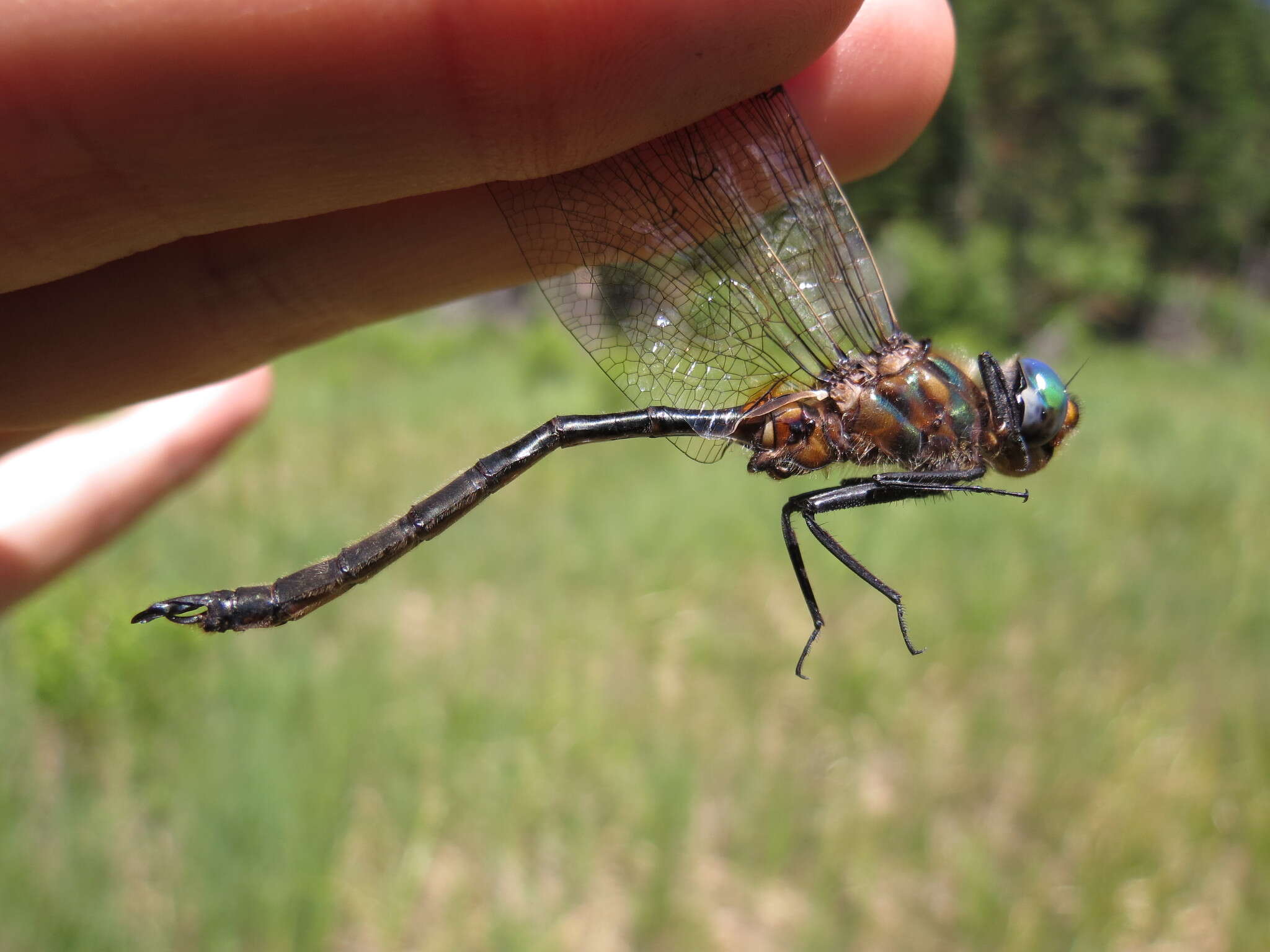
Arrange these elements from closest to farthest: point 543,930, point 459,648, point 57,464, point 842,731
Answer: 1. point 57,464
2. point 543,930
3. point 842,731
4. point 459,648

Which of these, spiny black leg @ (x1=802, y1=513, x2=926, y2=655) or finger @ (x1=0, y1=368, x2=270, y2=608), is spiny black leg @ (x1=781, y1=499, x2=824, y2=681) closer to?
spiny black leg @ (x1=802, y1=513, x2=926, y2=655)

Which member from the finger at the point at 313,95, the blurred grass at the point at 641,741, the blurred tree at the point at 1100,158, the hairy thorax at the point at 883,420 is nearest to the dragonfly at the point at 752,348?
the hairy thorax at the point at 883,420

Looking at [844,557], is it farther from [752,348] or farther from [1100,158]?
[1100,158]

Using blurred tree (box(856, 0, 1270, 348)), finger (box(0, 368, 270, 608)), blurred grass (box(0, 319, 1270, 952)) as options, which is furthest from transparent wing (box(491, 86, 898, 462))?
blurred tree (box(856, 0, 1270, 348))

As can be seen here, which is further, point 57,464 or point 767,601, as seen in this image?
point 767,601

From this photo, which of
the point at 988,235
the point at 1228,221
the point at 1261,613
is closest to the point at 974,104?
the point at 988,235

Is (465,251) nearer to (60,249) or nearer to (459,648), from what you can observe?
(60,249)
